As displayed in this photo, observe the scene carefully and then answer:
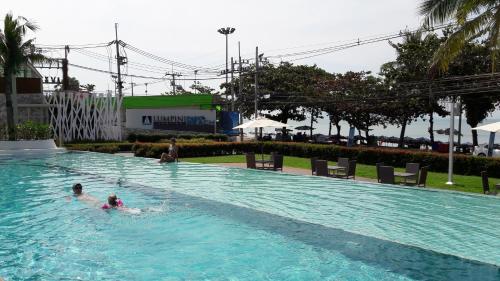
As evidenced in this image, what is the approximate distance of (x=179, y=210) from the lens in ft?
44.2

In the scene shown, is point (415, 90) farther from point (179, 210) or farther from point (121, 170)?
point (179, 210)

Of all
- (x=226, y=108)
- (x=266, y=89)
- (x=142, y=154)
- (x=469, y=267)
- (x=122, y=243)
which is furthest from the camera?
(x=226, y=108)

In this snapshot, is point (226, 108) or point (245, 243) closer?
point (245, 243)

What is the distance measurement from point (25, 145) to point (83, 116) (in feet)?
30.6

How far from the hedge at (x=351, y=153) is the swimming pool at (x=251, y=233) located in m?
5.89

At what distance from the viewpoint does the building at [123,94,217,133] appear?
4816 centimetres

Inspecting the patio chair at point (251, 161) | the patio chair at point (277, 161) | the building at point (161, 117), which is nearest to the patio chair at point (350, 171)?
the patio chair at point (277, 161)

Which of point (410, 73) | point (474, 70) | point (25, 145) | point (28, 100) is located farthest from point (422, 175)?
point (28, 100)

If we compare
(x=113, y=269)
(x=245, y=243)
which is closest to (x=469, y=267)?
(x=245, y=243)

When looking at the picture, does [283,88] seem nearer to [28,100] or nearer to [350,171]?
[28,100]

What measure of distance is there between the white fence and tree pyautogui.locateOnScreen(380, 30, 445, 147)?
22474mm

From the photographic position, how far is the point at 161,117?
1911 inches

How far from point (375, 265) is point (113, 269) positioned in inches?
184

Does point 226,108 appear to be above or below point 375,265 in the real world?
above
